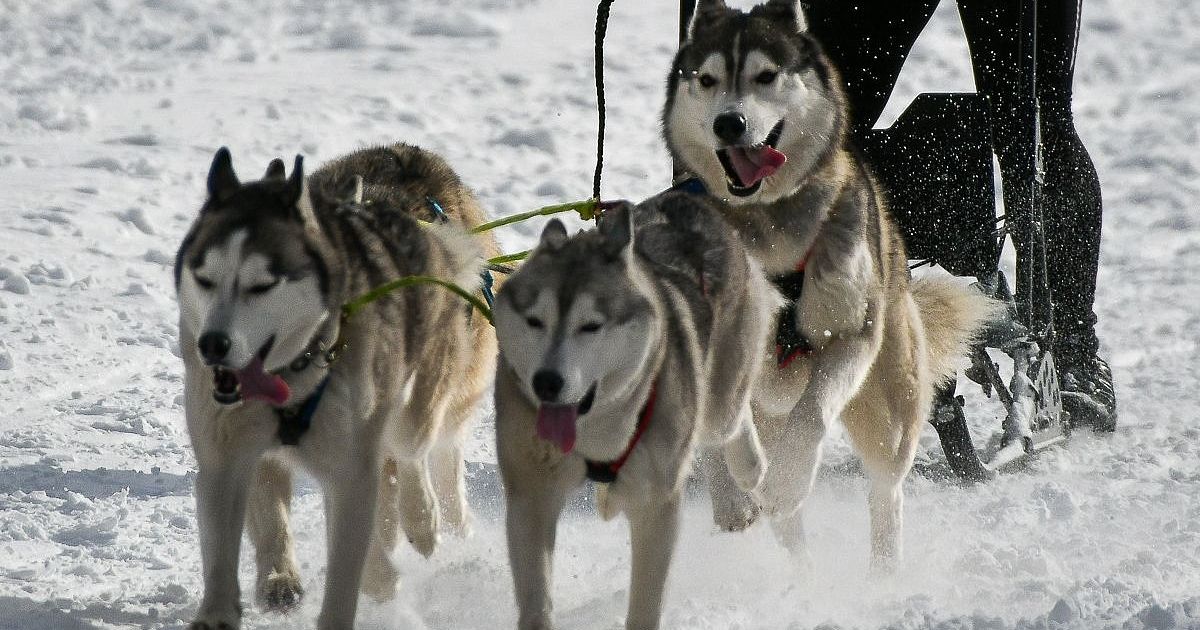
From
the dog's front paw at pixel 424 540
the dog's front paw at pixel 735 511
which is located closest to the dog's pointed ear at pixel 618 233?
the dog's front paw at pixel 735 511

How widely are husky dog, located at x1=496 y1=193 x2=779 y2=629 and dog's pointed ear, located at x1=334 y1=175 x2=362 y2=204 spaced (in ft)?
2.07

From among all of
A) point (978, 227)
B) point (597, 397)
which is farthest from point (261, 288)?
point (978, 227)

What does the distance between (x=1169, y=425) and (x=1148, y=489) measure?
2.25 feet

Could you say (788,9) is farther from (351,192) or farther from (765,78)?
(351,192)

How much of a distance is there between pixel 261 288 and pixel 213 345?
0.60 feet

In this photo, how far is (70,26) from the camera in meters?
9.46

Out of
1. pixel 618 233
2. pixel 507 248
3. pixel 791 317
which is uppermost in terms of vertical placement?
pixel 618 233

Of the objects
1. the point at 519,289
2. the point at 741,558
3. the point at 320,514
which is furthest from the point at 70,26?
the point at 519,289

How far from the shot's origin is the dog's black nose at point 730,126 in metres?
3.60

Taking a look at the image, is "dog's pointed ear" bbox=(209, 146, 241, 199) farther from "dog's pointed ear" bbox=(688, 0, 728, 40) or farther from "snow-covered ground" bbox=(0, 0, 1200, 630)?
"dog's pointed ear" bbox=(688, 0, 728, 40)

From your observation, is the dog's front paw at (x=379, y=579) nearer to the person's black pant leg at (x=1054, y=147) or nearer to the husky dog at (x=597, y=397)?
the husky dog at (x=597, y=397)

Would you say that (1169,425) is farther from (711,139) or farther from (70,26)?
(70,26)

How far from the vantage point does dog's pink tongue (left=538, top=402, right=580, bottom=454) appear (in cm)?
274

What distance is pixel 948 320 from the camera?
4.52m
